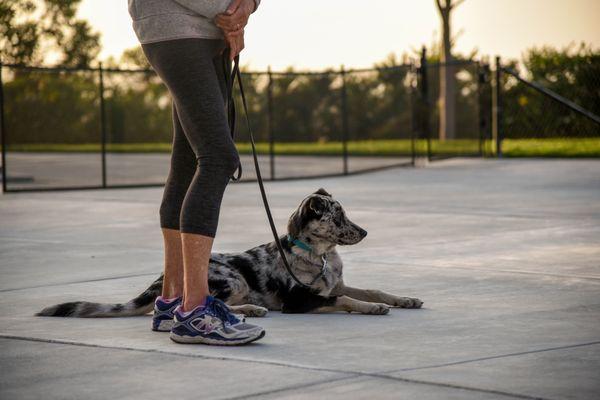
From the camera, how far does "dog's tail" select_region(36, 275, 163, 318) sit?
591cm

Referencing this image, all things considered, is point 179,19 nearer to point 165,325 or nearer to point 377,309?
point 165,325

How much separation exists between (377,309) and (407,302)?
0.24 meters

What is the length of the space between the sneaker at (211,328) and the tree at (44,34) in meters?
18.8

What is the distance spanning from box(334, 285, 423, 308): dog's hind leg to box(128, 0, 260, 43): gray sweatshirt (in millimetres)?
1657

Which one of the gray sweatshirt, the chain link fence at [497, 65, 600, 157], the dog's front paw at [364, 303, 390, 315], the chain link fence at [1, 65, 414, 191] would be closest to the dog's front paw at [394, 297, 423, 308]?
the dog's front paw at [364, 303, 390, 315]

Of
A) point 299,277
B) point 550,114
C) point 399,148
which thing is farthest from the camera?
point 550,114

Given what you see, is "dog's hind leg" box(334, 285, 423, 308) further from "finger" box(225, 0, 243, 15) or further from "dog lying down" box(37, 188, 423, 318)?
"finger" box(225, 0, 243, 15)

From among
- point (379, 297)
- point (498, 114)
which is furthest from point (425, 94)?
point (379, 297)

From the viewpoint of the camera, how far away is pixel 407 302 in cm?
616

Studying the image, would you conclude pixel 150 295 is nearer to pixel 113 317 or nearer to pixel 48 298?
pixel 113 317

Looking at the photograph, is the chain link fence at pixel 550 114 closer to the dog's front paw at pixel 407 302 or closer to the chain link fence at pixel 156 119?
the chain link fence at pixel 156 119

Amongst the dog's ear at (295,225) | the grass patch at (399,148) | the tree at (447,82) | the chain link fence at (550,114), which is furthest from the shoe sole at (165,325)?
the tree at (447,82)

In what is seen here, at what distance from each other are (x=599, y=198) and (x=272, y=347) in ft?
27.4

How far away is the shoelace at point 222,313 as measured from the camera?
516cm
